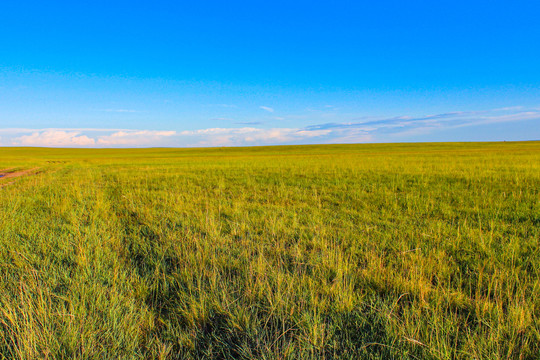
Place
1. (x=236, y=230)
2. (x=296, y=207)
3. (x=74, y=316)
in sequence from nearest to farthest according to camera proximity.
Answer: (x=74, y=316) < (x=236, y=230) < (x=296, y=207)

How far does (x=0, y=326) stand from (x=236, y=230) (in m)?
3.14

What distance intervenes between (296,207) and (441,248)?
366 cm

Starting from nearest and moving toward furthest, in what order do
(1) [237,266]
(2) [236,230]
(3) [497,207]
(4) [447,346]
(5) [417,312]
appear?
(4) [447,346], (5) [417,312], (1) [237,266], (2) [236,230], (3) [497,207]

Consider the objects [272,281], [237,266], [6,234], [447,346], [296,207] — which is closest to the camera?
[447,346]

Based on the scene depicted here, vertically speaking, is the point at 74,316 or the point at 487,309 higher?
the point at 74,316

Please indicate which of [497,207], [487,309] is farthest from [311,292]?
[497,207]

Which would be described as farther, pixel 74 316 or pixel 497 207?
pixel 497 207

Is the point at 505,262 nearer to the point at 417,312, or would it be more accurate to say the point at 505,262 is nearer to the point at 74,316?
the point at 417,312

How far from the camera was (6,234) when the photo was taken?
13.8 feet

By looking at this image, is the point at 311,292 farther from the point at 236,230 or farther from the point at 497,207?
the point at 497,207

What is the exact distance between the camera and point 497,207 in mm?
6477

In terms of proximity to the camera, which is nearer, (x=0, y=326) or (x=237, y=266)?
(x=0, y=326)

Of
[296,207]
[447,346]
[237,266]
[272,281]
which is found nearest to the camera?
[447,346]

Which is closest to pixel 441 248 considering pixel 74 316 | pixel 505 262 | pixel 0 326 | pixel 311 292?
pixel 505 262
